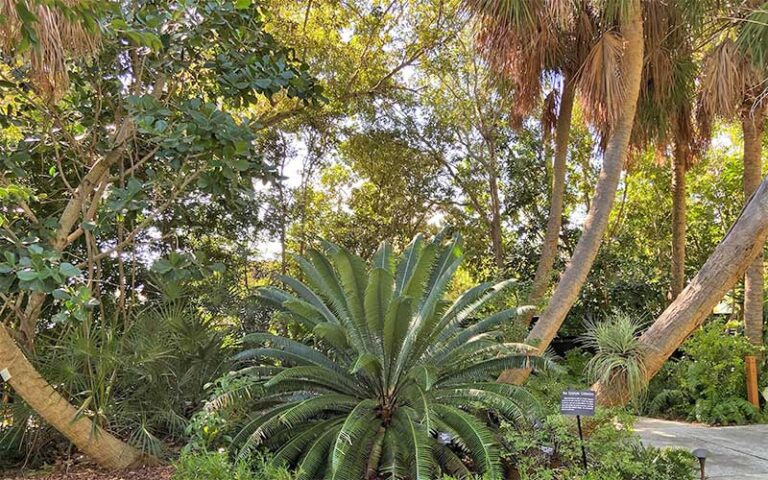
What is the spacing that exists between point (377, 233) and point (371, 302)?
24.7ft

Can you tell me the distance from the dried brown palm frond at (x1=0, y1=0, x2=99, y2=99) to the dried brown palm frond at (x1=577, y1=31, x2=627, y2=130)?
5.33 meters

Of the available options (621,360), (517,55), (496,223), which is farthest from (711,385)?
(517,55)

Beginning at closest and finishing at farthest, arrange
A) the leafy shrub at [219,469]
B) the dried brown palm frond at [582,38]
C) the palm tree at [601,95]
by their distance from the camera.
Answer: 1. the leafy shrub at [219,469]
2. the palm tree at [601,95]
3. the dried brown palm frond at [582,38]

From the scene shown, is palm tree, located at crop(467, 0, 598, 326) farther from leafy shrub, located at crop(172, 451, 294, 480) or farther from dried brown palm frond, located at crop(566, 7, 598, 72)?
leafy shrub, located at crop(172, 451, 294, 480)

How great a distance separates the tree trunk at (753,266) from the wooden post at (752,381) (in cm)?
68

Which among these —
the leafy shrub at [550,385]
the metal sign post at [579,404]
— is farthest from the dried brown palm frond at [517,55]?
the metal sign post at [579,404]

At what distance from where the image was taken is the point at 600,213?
6.35 meters

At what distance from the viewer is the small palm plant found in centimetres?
465

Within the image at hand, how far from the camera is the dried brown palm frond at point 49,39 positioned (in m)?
3.69

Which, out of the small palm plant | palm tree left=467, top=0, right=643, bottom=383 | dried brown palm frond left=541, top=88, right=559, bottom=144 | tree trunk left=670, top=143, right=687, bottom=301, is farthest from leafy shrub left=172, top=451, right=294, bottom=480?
tree trunk left=670, top=143, right=687, bottom=301

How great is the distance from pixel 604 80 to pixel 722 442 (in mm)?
4314

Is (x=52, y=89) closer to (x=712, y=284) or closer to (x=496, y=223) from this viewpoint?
(x=712, y=284)

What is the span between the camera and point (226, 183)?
536cm

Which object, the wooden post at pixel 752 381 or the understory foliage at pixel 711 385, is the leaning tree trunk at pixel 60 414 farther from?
the wooden post at pixel 752 381
